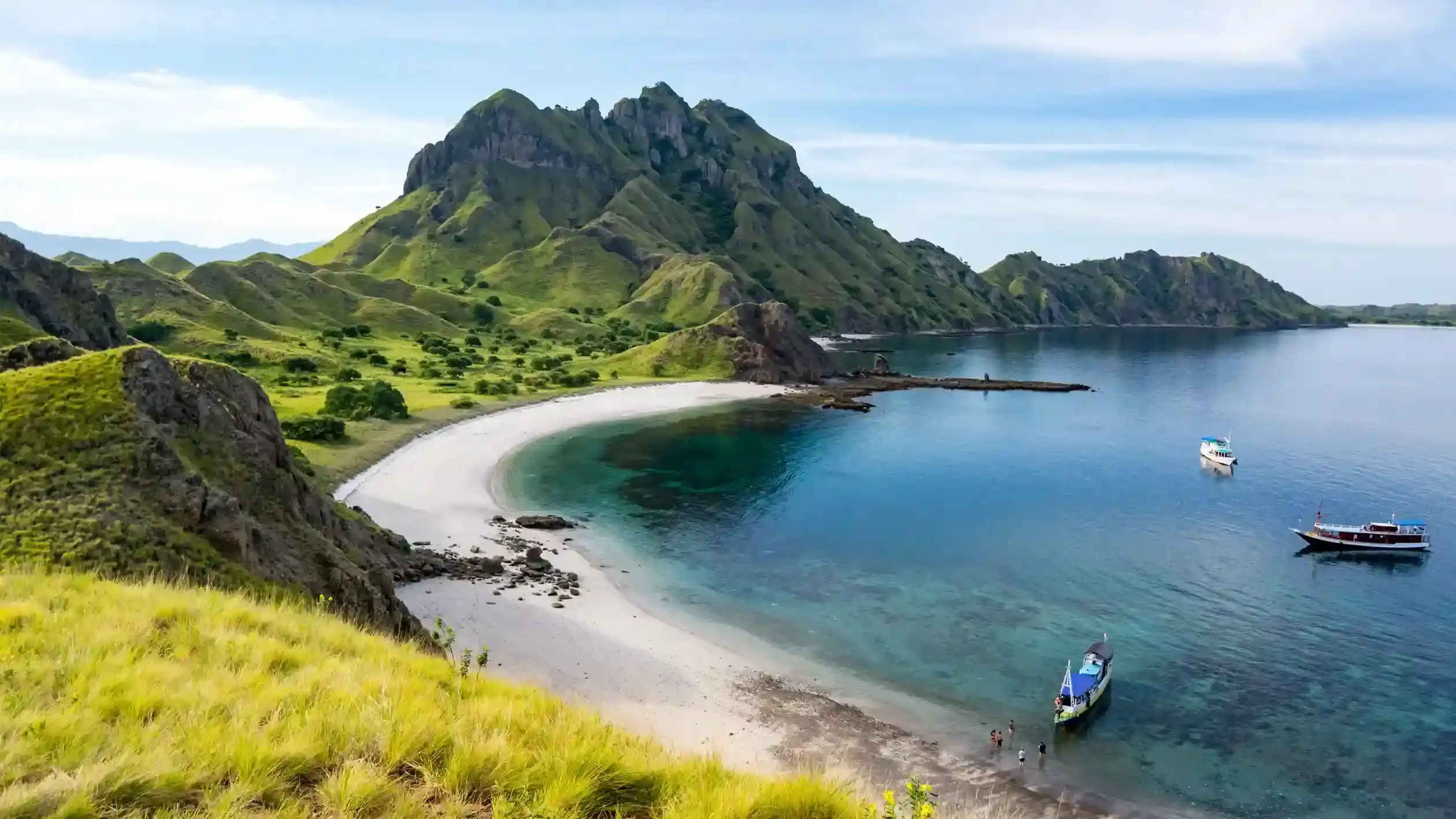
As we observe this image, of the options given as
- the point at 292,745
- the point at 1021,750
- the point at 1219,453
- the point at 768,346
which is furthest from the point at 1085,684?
the point at 768,346

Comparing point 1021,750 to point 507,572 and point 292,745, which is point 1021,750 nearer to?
point 292,745

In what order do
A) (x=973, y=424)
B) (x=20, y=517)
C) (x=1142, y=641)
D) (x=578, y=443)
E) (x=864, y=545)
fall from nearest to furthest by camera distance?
(x=20, y=517)
(x=1142, y=641)
(x=864, y=545)
(x=578, y=443)
(x=973, y=424)

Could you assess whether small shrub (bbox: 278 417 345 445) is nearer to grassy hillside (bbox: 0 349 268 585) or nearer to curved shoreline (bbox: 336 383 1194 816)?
curved shoreline (bbox: 336 383 1194 816)

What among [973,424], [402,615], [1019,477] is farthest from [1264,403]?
[402,615]

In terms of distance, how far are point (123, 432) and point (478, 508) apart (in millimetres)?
35761

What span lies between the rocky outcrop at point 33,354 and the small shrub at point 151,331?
104 meters

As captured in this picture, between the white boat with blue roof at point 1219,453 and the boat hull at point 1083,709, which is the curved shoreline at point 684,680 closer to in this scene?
the boat hull at point 1083,709

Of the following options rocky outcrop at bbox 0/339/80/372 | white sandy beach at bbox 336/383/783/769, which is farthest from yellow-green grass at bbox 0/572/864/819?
rocky outcrop at bbox 0/339/80/372

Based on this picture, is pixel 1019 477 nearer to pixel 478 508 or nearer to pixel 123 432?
pixel 478 508

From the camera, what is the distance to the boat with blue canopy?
109 feet

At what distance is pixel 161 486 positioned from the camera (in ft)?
82.3

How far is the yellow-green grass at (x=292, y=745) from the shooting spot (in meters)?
7.93

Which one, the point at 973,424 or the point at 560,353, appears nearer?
the point at 973,424

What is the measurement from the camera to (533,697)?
41.2 ft
